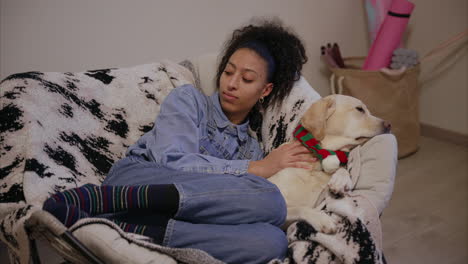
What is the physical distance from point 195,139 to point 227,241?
0.44 meters

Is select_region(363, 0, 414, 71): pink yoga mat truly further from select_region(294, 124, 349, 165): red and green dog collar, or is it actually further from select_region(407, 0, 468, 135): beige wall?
select_region(294, 124, 349, 165): red and green dog collar

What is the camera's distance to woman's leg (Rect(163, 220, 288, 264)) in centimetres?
109

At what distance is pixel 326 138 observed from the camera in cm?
141

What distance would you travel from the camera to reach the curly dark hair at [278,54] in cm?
173

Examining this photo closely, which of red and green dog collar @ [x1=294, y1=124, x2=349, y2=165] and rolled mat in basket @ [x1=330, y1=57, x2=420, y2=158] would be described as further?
rolled mat in basket @ [x1=330, y1=57, x2=420, y2=158]

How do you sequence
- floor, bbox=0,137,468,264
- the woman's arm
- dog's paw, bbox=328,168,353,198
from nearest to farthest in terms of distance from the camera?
1. dog's paw, bbox=328,168,353,198
2. the woman's arm
3. floor, bbox=0,137,468,264

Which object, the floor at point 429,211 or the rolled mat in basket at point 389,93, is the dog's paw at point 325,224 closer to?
the floor at point 429,211

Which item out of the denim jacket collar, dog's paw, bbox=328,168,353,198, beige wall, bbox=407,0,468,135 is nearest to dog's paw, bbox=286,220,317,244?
dog's paw, bbox=328,168,353,198

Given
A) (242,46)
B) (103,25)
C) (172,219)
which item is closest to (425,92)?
(242,46)

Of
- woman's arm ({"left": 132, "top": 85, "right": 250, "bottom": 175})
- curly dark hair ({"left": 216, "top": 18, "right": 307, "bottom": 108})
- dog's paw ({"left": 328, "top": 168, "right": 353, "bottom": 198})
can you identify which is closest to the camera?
dog's paw ({"left": 328, "top": 168, "right": 353, "bottom": 198})

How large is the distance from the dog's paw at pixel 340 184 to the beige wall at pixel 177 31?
128cm

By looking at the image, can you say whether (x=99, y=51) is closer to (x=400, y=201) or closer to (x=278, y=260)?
(x=278, y=260)

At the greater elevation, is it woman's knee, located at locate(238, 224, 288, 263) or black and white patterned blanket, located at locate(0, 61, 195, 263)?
black and white patterned blanket, located at locate(0, 61, 195, 263)

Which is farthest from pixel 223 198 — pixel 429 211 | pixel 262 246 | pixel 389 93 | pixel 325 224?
pixel 389 93
